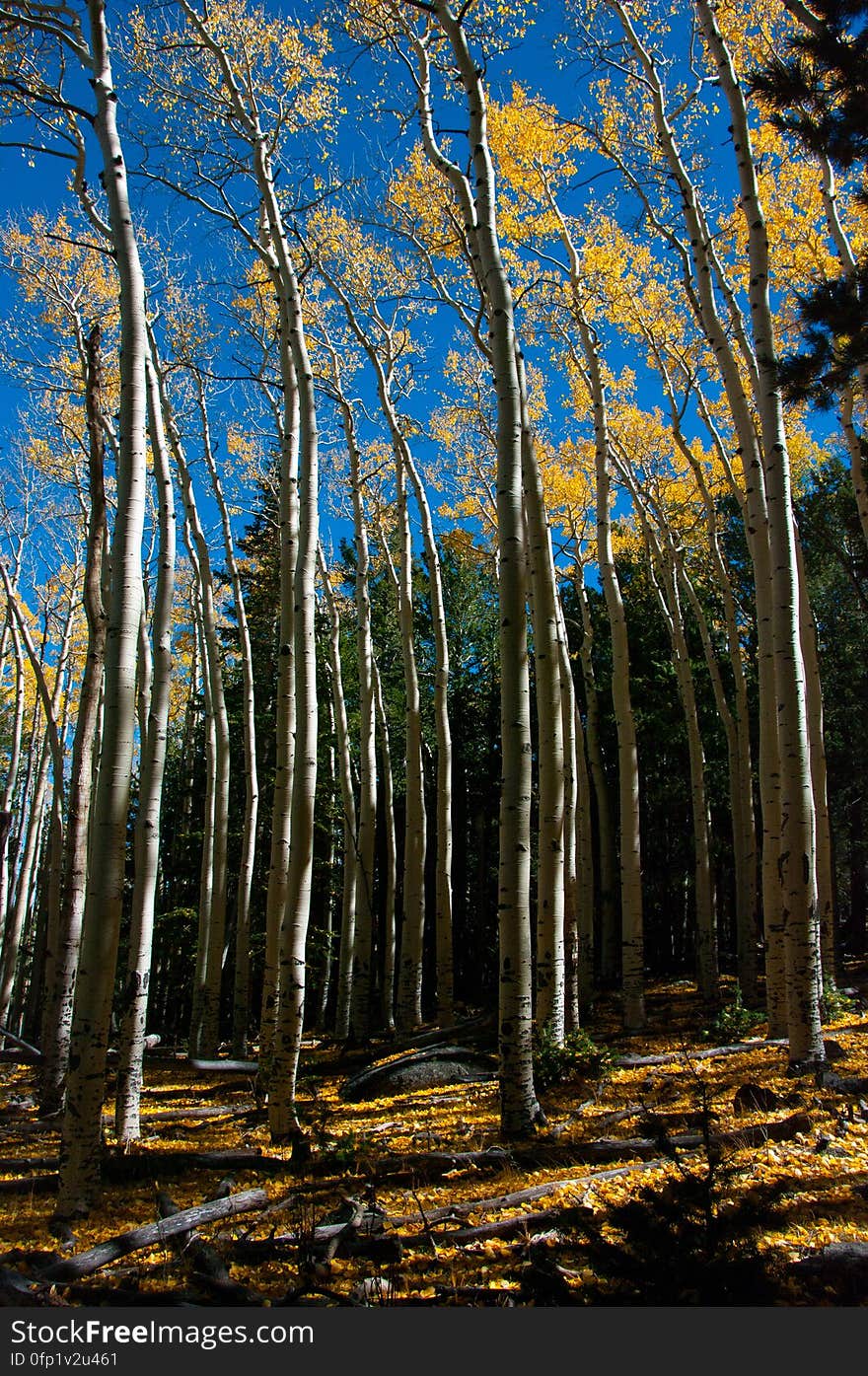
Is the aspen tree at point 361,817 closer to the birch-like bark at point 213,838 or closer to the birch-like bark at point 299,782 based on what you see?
the birch-like bark at point 213,838

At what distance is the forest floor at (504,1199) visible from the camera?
250 cm

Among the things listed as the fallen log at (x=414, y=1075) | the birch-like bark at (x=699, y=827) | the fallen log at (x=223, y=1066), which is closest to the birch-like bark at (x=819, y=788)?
the birch-like bark at (x=699, y=827)

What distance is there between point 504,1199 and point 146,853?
136 inches

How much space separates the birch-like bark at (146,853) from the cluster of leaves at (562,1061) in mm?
2995

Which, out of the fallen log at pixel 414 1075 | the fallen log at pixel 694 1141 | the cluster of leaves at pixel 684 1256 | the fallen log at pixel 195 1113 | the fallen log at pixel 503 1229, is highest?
the cluster of leaves at pixel 684 1256

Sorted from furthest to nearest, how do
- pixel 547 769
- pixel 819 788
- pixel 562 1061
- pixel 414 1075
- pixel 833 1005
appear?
1. pixel 819 788
2. pixel 833 1005
3. pixel 414 1075
4. pixel 562 1061
5. pixel 547 769

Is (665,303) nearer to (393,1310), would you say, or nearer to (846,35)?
(846,35)

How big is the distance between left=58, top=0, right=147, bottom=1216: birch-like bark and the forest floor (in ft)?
1.63

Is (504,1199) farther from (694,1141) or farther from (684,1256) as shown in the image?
(684,1256)

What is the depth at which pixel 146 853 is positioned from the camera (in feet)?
18.6

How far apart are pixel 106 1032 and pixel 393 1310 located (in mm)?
2104

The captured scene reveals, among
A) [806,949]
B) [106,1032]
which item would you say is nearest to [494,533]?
[806,949]

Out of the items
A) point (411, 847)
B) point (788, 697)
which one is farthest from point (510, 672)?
point (411, 847)

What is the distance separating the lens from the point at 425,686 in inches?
733
